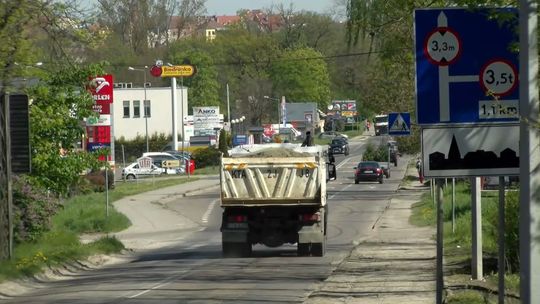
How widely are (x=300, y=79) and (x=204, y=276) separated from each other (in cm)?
10014

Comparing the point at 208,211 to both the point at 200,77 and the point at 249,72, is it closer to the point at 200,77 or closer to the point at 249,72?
the point at 200,77

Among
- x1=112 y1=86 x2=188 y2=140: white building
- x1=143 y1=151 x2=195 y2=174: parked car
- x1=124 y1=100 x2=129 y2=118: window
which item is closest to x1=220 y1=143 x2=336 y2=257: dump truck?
x1=143 y1=151 x2=195 y2=174: parked car

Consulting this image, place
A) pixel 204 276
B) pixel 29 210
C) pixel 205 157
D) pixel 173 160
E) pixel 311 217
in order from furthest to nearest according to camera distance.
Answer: pixel 205 157 → pixel 173 160 → pixel 29 210 → pixel 311 217 → pixel 204 276

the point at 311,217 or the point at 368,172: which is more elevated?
the point at 311,217

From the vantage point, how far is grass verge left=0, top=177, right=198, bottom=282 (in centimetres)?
2250

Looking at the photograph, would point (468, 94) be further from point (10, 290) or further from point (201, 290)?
point (10, 290)

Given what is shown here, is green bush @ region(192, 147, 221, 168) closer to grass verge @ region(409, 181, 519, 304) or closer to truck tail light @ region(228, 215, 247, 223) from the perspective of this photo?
grass verge @ region(409, 181, 519, 304)

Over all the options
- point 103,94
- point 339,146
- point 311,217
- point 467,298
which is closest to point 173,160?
point 339,146

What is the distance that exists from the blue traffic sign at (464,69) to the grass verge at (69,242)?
544 inches

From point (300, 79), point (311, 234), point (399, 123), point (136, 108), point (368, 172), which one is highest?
point (300, 79)

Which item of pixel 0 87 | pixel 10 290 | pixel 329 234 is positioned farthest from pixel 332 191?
pixel 0 87

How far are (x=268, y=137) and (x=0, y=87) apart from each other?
73956 mm

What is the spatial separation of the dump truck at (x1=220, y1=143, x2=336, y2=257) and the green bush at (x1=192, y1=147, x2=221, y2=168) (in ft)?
195

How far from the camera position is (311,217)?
24.7m
